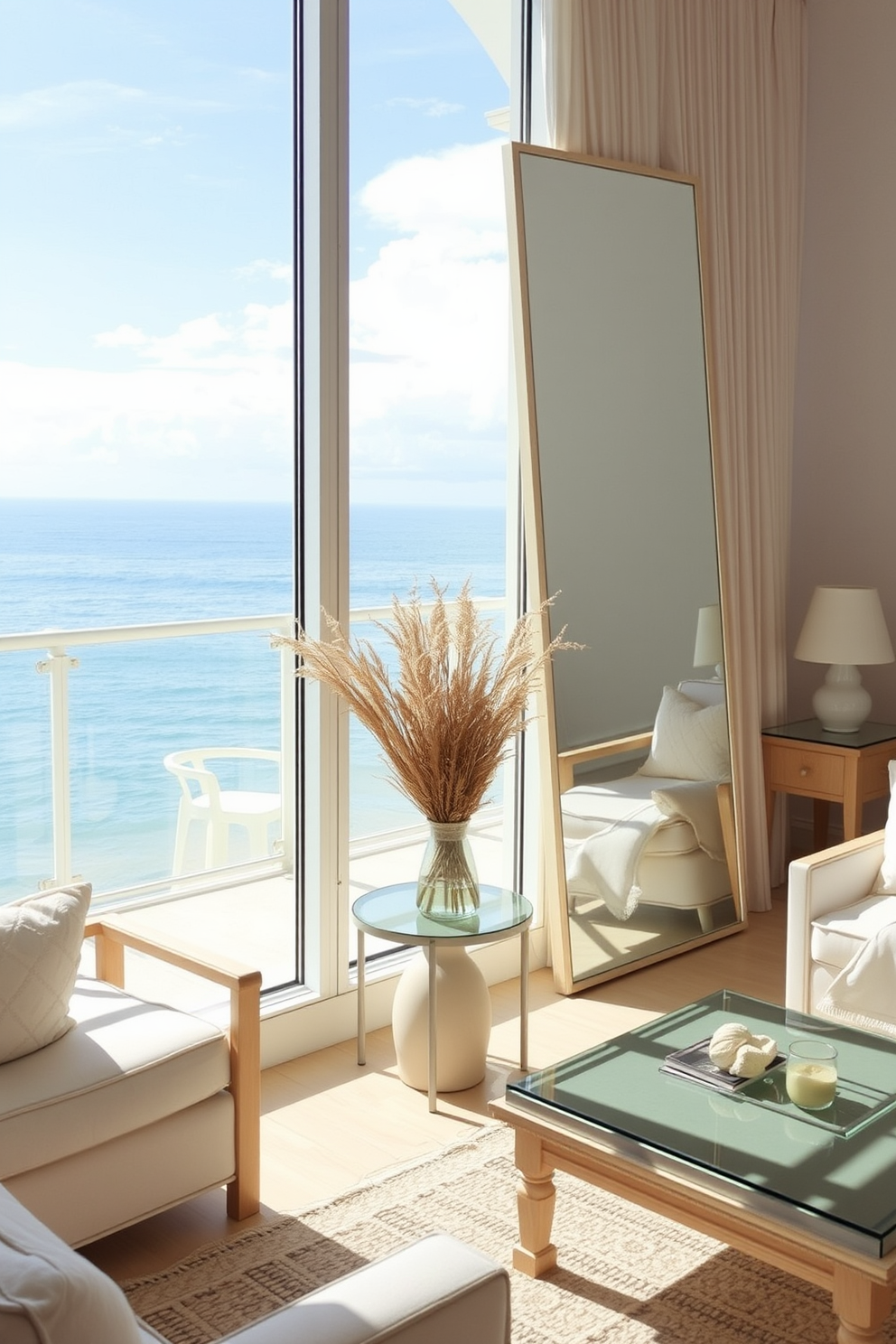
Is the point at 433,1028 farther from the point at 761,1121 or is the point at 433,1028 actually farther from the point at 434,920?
the point at 761,1121

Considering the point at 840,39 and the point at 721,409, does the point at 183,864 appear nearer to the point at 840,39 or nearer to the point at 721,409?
the point at 721,409

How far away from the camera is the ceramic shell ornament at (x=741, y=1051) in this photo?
2.55 metres

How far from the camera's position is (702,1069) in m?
2.58

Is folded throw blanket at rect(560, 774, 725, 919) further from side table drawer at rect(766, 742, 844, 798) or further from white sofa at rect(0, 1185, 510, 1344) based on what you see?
white sofa at rect(0, 1185, 510, 1344)

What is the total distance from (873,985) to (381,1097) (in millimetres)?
1288

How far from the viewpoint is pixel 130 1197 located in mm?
2516

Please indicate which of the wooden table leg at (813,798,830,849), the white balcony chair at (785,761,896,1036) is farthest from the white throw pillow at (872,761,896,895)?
the wooden table leg at (813,798,830,849)

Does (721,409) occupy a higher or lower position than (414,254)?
lower

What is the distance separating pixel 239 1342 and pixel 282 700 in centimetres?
339

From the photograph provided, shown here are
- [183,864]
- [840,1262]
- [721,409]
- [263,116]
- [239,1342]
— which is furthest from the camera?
[263,116]

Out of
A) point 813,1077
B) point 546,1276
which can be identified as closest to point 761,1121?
point 813,1077

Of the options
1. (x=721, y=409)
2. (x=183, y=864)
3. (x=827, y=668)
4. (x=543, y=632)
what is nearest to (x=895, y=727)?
(x=827, y=668)

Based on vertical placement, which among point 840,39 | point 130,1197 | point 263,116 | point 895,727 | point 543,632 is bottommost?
point 130,1197

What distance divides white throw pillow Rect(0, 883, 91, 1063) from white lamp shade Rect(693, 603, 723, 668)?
8.47 ft
